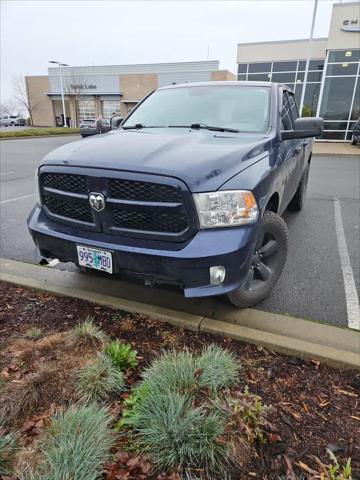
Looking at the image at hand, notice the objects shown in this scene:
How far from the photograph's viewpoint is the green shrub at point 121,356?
221 cm

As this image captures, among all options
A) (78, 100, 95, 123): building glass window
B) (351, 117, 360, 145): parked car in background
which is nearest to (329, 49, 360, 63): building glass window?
(351, 117, 360, 145): parked car in background

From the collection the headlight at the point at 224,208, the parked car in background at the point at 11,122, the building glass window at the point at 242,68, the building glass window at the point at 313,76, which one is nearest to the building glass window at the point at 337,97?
the building glass window at the point at 313,76

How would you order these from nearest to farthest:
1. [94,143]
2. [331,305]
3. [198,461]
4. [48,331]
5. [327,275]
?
[198,461]
[48,331]
[94,143]
[331,305]
[327,275]

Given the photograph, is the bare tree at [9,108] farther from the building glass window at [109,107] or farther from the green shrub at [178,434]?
the green shrub at [178,434]

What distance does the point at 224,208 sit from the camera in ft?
7.52

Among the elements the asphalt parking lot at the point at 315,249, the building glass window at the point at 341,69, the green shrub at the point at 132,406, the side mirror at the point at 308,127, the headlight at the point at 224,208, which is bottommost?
the asphalt parking lot at the point at 315,249

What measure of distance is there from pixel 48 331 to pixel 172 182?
59.0 inches

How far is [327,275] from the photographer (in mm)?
3793

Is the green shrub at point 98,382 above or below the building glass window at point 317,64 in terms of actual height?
below

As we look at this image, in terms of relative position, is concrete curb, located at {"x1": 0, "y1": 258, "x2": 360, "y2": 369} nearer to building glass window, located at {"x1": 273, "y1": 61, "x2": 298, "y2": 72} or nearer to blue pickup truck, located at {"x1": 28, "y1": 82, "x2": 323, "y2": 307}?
blue pickup truck, located at {"x1": 28, "y1": 82, "x2": 323, "y2": 307}

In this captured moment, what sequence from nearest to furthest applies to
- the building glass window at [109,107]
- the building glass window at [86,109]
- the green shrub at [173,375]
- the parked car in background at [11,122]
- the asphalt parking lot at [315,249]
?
1. the green shrub at [173,375]
2. the asphalt parking lot at [315,249]
3. the building glass window at [109,107]
4. the building glass window at [86,109]
5. the parked car in background at [11,122]

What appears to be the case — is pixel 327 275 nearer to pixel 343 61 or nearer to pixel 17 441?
pixel 17 441

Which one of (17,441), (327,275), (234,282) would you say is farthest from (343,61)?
(17,441)

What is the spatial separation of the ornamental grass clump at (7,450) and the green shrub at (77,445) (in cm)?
16
